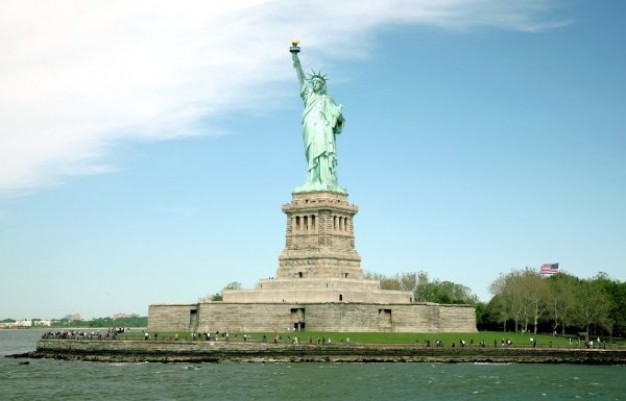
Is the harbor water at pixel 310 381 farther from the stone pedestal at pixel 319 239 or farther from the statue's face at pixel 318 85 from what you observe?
the statue's face at pixel 318 85

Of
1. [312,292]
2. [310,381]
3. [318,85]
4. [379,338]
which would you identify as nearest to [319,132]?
[318,85]

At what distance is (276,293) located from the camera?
8106 centimetres

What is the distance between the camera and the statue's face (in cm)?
8706

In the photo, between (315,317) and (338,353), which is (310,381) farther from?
(315,317)

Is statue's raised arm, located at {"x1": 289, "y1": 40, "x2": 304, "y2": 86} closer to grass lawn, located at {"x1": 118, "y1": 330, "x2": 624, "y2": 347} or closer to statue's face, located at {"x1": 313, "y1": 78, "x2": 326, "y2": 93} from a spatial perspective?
statue's face, located at {"x1": 313, "y1": 78, "x2": 326, "y2": 93}

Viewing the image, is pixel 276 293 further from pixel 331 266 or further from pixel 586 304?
pixel 586 304

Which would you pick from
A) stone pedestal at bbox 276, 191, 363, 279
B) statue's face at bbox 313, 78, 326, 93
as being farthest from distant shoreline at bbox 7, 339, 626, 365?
statue's face at bbox 313, 78, 326, 93

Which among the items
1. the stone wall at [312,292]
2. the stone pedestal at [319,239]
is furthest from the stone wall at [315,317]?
the stone pedestal at [319,239]

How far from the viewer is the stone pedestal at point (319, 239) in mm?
82938

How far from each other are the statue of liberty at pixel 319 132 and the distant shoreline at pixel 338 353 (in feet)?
62.9

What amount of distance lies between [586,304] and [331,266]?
2369 centimetres

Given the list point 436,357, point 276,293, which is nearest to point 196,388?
point 436,357

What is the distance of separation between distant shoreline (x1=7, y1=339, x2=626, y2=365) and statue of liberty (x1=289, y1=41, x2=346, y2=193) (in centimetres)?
1917

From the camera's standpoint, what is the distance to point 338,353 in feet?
228
